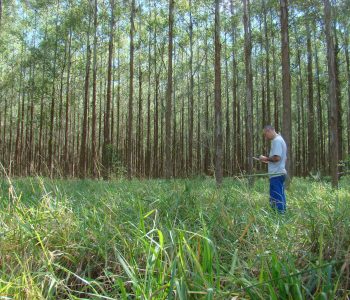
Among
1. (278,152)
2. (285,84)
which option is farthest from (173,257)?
(285,84)

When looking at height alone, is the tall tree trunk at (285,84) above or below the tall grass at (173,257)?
above

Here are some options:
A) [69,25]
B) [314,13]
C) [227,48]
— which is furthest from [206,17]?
[314,13]

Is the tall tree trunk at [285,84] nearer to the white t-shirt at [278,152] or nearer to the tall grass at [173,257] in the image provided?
the white t-shirt at [278,152]

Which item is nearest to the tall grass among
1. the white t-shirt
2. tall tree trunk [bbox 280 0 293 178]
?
the white t-shirt

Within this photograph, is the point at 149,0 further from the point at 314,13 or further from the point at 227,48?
the point at 314,13

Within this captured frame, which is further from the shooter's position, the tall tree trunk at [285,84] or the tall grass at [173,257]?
the tall tree trunk at [285,84]

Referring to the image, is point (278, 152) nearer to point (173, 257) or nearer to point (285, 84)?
point (173, 257)

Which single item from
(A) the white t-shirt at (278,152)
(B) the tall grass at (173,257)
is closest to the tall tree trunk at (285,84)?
(A) the white t-shirt at (278,152)

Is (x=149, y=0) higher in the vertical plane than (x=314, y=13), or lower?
higher

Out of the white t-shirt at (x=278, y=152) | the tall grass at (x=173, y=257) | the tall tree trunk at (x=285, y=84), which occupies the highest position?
the tall tree trunk at (x=285, y=84)

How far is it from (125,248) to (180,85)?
2826 centimetres

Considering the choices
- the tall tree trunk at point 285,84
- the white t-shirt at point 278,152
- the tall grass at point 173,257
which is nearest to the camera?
the tall grass at point 173,257

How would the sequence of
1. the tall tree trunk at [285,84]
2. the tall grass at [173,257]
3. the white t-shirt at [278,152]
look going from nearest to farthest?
the tall grass at [173,257] < the white t-shirt at [278,152] < the tall tree trunk at [285,84]

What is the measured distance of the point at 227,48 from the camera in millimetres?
24141
